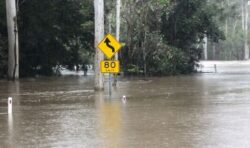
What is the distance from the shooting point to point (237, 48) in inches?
4692

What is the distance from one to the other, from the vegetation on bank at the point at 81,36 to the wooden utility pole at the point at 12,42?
1.46m

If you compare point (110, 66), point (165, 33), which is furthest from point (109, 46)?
point (165, 33)

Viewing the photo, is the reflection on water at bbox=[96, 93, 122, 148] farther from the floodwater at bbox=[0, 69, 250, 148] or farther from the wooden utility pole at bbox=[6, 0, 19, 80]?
the wooden utility pole at bbox=[6, 0, 19, 80]

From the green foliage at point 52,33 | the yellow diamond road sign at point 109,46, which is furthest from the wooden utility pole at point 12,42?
the yellow diamond road sign at point 109,46

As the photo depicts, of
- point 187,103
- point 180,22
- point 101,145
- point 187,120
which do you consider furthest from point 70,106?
point 180,22

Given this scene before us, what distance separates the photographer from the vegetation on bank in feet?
143

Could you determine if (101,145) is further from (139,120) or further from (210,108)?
(210,108)

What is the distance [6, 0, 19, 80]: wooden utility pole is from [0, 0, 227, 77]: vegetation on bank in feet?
4.79

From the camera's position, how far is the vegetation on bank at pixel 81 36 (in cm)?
4356

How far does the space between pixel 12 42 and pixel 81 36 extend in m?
9.09

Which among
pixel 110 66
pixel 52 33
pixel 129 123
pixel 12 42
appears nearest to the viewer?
pixel 129 123

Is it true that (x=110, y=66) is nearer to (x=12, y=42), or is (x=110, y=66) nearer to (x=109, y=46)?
(x=109, y=46)

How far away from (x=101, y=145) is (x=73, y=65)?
3743 centimetres

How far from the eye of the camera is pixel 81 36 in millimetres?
47438
